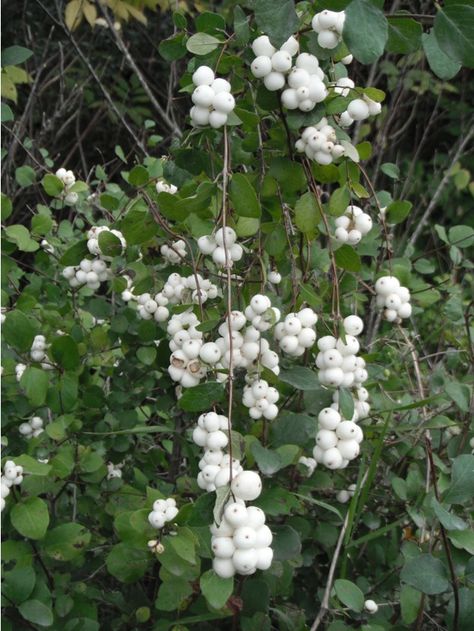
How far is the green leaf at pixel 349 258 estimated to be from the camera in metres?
0.96

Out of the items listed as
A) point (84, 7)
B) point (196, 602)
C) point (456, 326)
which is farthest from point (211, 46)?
Result: point (84, 7)

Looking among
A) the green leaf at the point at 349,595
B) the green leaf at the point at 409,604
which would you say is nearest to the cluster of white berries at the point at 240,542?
the green leaf at the point at 349,595

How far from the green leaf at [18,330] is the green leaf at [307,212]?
0.45m

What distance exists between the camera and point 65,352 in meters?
1.13

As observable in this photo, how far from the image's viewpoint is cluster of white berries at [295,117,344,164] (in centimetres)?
83

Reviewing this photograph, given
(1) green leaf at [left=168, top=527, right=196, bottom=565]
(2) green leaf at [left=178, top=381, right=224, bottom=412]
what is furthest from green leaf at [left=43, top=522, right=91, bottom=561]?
(2) green leaf at [left=178, top=381, right=224, bottom=412]

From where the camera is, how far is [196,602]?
1.02 meters

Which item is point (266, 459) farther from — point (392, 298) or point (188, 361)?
point (392, 298)

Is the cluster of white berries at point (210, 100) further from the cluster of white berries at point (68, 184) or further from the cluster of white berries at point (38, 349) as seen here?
the cluster of white berries at point (68, 184)

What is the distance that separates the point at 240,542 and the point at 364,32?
1.59 feet

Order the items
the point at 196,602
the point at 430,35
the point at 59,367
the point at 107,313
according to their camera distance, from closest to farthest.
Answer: the point at 430,35 < the point at 196,602 < the point at 59,367 < the point at 107,313

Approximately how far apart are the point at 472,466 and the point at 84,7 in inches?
89.7

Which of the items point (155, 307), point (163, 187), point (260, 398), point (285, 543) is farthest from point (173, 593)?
point (163, 187)

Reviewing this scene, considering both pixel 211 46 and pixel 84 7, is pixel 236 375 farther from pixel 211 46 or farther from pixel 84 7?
pixel 84 7
